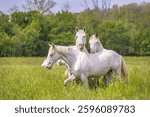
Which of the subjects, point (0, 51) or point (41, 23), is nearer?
point (0, 51)

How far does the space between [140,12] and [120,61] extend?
35.0m

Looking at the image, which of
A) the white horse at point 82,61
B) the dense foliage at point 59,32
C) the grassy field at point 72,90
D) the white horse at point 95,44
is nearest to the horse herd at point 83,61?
the white horse at point 82,61

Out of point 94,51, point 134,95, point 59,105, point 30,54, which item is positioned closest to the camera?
point 59,105

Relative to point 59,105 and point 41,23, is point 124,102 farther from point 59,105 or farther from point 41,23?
point 41,23

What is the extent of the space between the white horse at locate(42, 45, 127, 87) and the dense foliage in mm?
19678

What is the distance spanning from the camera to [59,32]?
32.7 m

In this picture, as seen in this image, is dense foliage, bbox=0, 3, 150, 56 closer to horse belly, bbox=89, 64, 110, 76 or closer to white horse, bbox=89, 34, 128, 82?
white horse, bbox=89, 34, 128, 82

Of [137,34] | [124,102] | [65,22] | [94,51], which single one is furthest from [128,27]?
[124,102]

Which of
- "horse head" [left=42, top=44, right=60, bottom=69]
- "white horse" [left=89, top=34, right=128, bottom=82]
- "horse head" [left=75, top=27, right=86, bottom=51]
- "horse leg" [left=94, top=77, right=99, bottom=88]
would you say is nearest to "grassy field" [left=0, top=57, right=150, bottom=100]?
"horse leg" [left=94, top=77, right=99, bottom=88]

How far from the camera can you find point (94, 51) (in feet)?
28.2

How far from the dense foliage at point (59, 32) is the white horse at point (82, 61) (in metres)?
19.7

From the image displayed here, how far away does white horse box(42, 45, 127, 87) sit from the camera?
7.54m

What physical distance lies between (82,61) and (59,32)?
2527cm

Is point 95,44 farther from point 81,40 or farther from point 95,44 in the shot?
point 81,40
